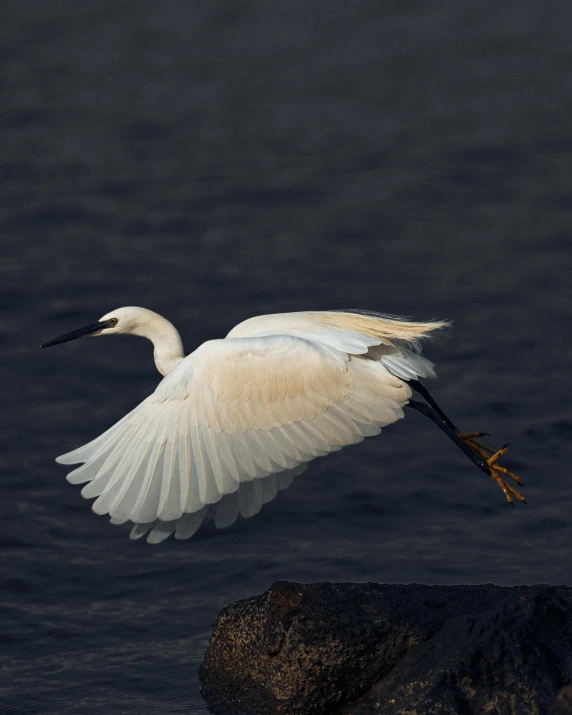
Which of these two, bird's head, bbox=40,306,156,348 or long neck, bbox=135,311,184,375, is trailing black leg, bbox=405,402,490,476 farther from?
bird's head, bbox=40,306,156,348

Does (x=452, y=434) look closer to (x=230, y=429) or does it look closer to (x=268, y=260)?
(x=230, y=429)

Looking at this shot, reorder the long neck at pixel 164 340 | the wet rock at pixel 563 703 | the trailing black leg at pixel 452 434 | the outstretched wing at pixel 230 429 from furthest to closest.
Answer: the long neck at pixel 164 340 → the trailing black leg at pixel 452 434 → the outstretched wing at pixel 230 429 → the wet rock at pixel 563 703

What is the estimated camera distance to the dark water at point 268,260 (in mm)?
8383

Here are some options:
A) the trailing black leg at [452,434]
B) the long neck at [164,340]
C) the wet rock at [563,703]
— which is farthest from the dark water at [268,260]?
the wet rock at [563,703]

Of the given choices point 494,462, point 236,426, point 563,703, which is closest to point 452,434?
point 494,462

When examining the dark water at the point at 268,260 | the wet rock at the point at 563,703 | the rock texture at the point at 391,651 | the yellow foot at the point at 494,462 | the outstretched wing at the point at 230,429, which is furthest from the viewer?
the dark water at the point at 268,260

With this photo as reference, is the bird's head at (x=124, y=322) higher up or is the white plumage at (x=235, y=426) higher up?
the bird's head at (x=124, y=322)

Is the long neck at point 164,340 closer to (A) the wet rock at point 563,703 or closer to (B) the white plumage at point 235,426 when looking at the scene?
(B) the white plumage at point 235,426

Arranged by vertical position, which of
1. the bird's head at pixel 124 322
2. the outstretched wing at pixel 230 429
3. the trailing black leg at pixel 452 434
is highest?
the bird's head at pixel 124 322

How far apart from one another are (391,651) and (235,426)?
1283 mm

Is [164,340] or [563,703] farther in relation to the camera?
[164,340]

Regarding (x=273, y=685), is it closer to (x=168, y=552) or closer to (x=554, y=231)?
(x=168, y=552)

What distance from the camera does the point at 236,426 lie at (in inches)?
248

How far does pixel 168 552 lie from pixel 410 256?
4.01m
